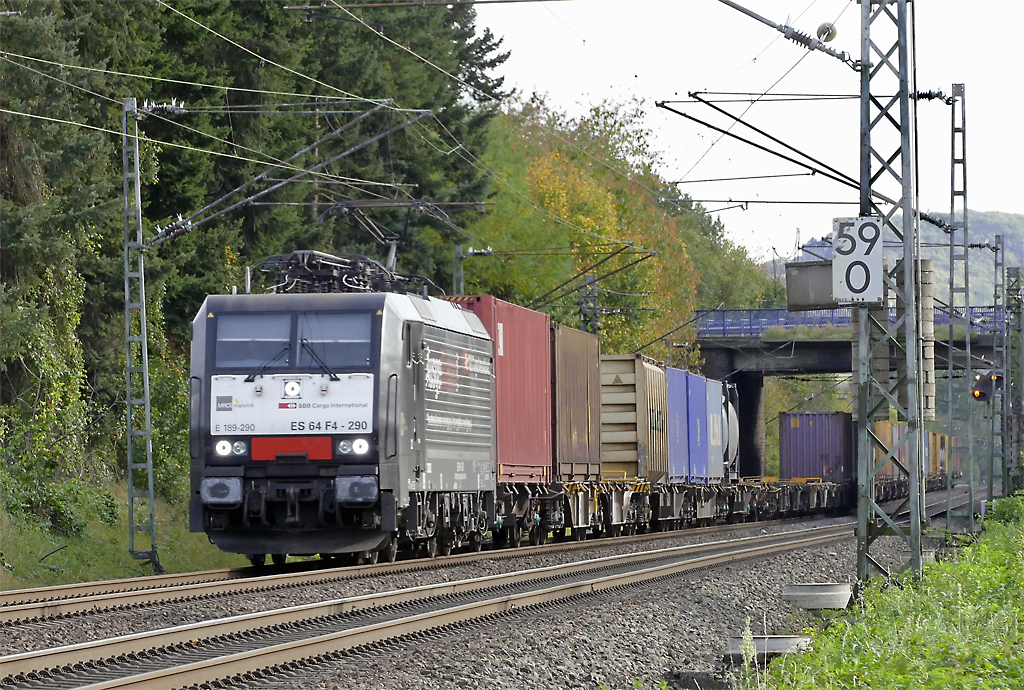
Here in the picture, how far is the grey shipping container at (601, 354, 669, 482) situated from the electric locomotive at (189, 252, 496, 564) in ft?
37.1

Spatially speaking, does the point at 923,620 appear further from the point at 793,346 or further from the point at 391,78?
the point at 793,346

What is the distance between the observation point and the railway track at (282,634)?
31.0 feet

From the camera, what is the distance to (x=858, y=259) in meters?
14.7

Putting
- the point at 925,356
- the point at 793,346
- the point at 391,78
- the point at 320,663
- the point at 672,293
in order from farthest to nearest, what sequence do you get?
the point at 672,293
the point at 793,346
the point at 391,78
the point at 925,356
the point at 320,663

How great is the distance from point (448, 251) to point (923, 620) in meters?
38.7

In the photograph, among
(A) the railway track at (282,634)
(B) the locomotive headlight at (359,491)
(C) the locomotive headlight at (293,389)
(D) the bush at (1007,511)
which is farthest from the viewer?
(D) the bush at (1007,511)

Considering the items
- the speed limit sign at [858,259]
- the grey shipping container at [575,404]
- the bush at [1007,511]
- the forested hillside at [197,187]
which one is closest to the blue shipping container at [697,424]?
the forested hillside at [197,187]

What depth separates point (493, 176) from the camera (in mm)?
51969

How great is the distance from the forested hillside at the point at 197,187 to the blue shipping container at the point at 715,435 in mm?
4190

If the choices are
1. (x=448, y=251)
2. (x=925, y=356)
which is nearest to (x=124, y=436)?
A: (x=925, y=356)


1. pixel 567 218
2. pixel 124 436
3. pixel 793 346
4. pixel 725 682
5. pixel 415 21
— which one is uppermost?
pixel 415 21

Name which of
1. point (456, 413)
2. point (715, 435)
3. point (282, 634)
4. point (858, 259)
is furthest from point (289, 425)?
point (715, 435)

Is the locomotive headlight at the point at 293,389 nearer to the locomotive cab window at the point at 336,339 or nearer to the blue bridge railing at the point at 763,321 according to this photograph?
the locomotive cab window at the point at 336,339

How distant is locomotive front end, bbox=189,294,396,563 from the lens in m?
16.8
